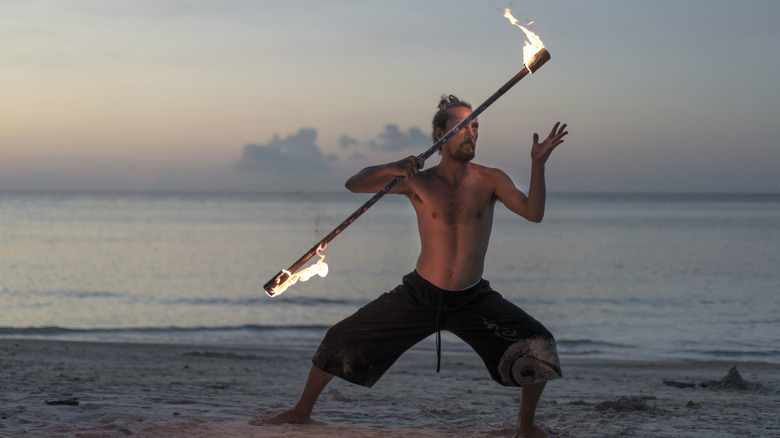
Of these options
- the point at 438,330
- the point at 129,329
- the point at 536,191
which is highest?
the point at 536,191

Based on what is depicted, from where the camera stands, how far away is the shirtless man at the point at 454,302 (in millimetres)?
4715

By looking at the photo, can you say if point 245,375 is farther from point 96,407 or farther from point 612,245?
point 612,245

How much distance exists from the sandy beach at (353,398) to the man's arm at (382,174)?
1542 mm

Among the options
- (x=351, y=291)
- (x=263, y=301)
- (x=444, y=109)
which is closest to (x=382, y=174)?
(x=444, y=109)

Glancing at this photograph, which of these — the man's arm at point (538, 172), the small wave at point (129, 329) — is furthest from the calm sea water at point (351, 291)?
the man's arm at point (538, 172)

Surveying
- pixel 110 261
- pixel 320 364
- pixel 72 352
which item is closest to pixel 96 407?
pixel 320 364

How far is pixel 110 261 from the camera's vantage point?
27.4m

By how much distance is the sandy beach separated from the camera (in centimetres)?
513

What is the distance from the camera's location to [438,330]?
186 inches

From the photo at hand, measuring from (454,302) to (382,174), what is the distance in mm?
887

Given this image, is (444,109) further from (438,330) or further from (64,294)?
(64,294)

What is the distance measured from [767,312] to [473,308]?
13694 mm

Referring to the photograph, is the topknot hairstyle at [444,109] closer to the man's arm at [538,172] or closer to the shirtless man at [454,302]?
the shirtless man at [454,302]

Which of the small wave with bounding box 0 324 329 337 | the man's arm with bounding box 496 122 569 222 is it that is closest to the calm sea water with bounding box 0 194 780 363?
the small wave with bounding box 0 324 329 337
